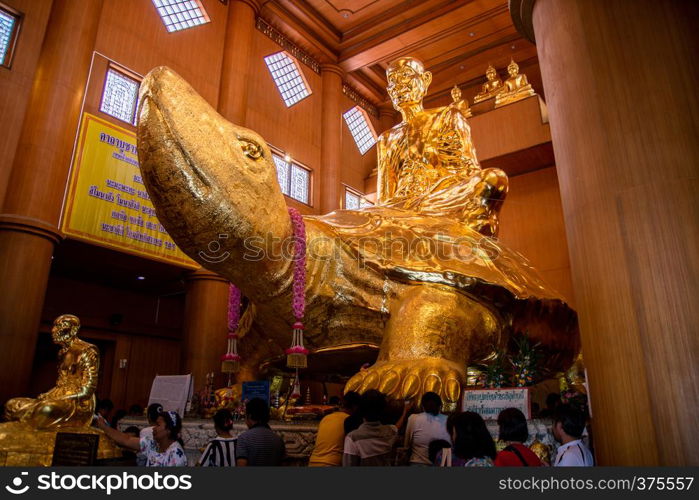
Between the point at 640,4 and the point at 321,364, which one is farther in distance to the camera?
the point at 321,364

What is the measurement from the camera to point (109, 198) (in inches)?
226

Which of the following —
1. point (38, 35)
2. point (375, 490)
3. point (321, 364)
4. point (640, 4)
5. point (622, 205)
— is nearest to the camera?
point (375, 490)

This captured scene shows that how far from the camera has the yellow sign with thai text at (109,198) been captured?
17.9 feet

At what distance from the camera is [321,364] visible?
2977 millimetres

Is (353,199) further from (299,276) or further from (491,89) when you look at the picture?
(299,276)

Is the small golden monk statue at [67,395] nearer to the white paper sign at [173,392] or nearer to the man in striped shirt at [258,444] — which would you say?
the white paper sign at [173,392]

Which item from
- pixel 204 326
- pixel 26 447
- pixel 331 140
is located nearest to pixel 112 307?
pixel 204 326

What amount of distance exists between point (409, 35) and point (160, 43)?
458cm

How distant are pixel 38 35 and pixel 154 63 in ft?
4.95

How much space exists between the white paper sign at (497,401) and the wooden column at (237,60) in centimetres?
598

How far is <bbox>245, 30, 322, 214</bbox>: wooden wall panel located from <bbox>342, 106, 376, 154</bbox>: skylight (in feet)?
4.19

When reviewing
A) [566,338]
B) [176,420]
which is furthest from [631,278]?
[566,338]

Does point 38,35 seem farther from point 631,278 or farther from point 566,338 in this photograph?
point 631,278

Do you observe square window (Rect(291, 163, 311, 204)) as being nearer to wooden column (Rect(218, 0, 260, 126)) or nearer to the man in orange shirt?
wooden column (Rect(218, 0, 260, 126))
